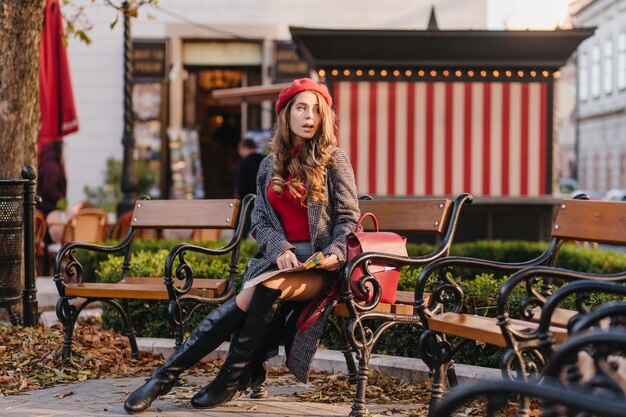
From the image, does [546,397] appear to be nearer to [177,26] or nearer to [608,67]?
[177,26]

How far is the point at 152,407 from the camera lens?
16.8 ft

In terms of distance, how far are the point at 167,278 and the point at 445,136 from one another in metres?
5.61

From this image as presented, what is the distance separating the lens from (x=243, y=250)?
9.62 metres

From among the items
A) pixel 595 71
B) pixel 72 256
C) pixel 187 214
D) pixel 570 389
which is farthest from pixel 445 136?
pixel 595 71

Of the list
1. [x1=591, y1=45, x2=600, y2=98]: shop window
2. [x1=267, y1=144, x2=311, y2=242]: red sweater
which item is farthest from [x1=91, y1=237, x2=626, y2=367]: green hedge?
[x1=591, y1=45, x2=600, y2=98]: shop window

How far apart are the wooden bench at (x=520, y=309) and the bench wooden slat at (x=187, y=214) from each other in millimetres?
1823

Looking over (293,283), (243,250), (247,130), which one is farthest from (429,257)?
(247,130)

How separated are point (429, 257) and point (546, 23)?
227 inches

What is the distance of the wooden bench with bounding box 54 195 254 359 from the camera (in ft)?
19.8

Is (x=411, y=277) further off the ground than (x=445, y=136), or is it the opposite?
(x=445, y=136)

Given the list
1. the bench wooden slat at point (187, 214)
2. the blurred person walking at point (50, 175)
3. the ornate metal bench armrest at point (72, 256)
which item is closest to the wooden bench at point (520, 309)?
the bench wooden slat at point (187, 214)

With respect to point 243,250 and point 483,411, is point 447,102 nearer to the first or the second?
point 243,250

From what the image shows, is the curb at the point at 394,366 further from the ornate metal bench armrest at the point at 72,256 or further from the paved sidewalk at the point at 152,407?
the ornate metal bench armrest at the point at 72,256

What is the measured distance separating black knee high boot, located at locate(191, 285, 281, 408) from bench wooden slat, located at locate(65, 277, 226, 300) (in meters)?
1.12
